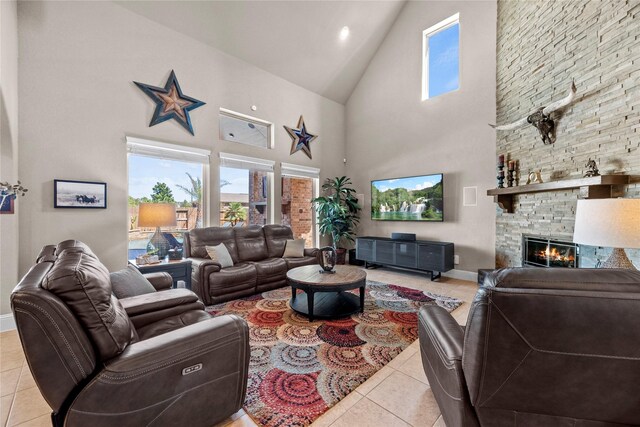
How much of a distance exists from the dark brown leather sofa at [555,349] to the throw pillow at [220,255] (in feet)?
10.5

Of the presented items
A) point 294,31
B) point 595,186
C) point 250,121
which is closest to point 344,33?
point 294,31

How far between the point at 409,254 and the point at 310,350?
3043 millimetres

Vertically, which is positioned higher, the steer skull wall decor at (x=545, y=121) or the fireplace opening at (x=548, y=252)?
the steer skull wall decor at (x=545, y=121)

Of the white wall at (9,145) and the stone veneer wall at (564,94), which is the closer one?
the stone veneer wall at (564,94)

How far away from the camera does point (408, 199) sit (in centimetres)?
521

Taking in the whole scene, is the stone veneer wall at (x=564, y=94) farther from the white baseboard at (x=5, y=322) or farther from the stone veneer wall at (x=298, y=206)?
the white baseboard at (x=5, y=322)

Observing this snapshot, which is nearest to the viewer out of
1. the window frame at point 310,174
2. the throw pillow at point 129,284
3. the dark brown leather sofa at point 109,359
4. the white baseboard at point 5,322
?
the dark brown leather sofa at point 109,359

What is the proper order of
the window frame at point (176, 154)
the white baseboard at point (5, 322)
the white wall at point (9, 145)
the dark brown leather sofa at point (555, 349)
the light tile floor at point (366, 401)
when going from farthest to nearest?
1. the window frame at point (176, 154)
2. the white baseboard at point (5, 322)
3. the white wall at point (9, 145)
4. the light tile floor at point (366, 401)
5. the dark brown leather sofa at point (555, 349)

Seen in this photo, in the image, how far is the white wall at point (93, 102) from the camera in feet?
9.53

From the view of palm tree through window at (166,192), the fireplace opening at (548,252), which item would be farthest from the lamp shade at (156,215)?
the fireplace opening at (548,252)

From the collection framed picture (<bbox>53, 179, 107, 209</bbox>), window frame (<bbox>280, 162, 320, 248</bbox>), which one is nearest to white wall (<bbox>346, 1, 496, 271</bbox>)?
window frame (<bbox>280, 162, 320, 248</bbox>)

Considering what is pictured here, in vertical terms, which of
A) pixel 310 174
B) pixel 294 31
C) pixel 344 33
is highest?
pixel 344 33

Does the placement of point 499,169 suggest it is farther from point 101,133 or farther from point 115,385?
point 101,133

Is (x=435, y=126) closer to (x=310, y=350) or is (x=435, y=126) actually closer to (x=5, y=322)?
(x=310, y=350)
